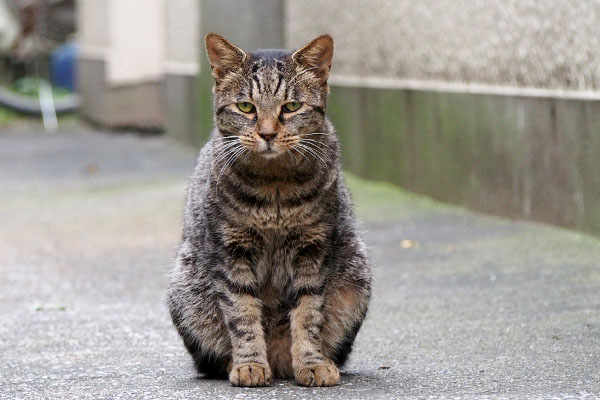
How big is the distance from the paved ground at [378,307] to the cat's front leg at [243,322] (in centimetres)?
8

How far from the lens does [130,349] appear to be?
5.53m

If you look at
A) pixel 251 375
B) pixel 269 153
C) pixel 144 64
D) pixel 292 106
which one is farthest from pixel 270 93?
pixel 144 64

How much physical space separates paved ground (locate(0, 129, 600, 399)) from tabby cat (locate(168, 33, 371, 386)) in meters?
0.18

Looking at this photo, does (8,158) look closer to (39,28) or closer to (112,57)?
(112,57)

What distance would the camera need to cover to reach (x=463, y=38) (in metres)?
9.19

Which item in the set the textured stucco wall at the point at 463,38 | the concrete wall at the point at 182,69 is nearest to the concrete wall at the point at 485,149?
the textured stucco wall at the point at 463,38

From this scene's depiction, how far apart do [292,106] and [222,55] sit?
1.30 feet

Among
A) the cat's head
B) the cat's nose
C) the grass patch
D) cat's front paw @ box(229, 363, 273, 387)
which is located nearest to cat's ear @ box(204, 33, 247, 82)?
the cat's head

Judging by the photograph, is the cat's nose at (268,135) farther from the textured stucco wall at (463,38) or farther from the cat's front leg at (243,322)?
the textured stucco wall at (463,38)

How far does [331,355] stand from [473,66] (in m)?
4.76

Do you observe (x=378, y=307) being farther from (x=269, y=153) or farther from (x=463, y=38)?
(x=463, y=38)

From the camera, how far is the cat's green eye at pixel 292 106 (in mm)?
4555

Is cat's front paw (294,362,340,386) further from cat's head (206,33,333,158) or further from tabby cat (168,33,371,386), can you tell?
cat's head (206,33,333,158)

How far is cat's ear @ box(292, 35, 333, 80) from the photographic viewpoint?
4703 mm
